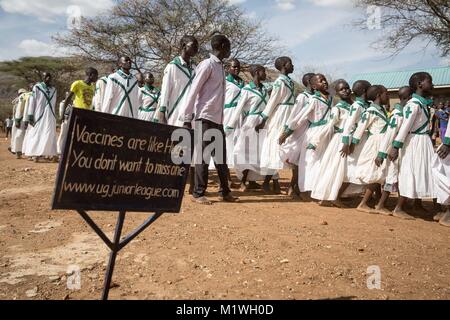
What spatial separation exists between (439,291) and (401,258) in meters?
0.66

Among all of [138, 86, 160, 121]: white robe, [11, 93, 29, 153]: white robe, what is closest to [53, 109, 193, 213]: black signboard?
[138, 86, 160, 121]: white robe

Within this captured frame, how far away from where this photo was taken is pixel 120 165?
7.39 feet

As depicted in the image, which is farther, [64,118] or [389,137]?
[64,118]

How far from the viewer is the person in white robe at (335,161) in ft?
18.5

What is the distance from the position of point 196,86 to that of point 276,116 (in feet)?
6.12

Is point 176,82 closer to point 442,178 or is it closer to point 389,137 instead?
point 389,137

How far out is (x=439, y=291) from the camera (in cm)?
283

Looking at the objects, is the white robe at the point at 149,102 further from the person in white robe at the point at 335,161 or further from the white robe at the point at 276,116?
the person in white robe at the point at 335,161

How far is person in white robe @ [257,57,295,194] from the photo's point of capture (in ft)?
20.5

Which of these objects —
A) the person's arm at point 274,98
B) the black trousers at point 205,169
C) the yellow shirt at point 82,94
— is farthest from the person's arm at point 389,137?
the yellow shirt at point 82,94

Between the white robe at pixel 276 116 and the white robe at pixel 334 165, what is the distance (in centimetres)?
74

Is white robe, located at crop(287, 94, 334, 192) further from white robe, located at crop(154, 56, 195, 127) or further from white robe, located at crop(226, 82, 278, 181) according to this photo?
white robe, located at crop(154, 56, 195, 127)

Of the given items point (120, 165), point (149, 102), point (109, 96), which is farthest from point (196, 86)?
point (149, 102)
